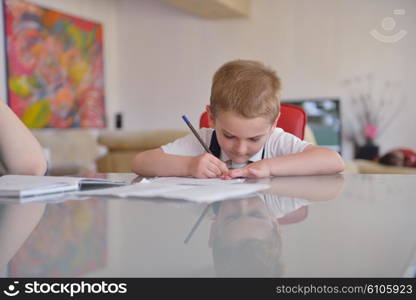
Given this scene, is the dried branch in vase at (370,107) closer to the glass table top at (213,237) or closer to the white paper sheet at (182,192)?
the white paper sheet at (182,192)

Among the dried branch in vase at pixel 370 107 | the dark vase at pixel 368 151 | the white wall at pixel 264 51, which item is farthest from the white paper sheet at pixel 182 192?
the white wall at pixel 264 51

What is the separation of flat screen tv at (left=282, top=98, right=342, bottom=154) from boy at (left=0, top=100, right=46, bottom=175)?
14.4ft

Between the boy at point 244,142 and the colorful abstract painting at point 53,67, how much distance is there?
365cm

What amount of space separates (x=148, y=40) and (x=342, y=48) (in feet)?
7.19

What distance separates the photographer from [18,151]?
1107mm

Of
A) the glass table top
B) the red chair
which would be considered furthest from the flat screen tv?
the glass table top

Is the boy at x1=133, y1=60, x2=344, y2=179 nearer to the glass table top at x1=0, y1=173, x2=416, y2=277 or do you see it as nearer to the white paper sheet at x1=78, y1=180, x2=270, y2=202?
the white paper sheet at x1=78, y1=180, x2=270, y2=202

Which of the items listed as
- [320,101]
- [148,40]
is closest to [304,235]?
[320,101]

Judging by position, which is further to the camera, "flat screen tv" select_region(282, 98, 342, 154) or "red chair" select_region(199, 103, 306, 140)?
"flat screen tv" select_region(282, 98, 342, 154)

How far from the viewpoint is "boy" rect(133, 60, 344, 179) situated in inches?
41.5

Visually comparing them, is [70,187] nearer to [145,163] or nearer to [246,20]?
[145,163]

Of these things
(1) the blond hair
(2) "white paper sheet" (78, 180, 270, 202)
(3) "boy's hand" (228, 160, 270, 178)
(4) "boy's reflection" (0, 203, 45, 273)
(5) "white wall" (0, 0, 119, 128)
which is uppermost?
(5) "white wall" (0, 0, 119, 128)

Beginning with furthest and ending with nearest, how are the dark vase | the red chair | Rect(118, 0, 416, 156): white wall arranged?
Rect(118, 0, 416, 156): white wall, the dark vase, the red chair

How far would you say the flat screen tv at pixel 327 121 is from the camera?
17.2ft
